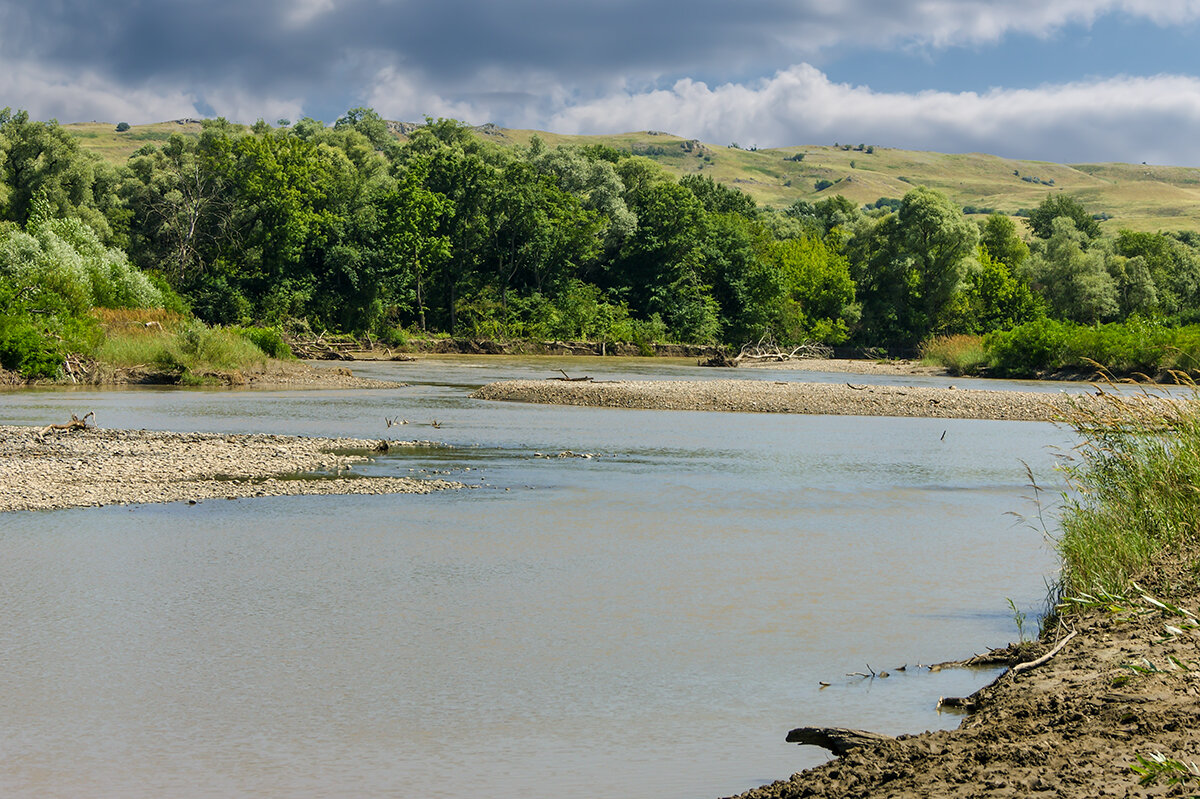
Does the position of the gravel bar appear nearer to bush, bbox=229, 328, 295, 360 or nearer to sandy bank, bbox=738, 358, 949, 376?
bush, bbox=229, 328, 295, 360

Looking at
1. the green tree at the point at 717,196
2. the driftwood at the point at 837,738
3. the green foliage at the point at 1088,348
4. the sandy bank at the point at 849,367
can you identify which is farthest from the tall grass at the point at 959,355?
the driftwood at the point at 837,738

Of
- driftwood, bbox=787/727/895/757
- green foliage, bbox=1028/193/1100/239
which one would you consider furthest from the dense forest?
driftwood, bbox=787/727/895/757

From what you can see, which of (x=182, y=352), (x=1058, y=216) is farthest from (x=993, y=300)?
(x=182, y=352)

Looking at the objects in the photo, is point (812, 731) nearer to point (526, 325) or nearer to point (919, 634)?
point (919, 634)

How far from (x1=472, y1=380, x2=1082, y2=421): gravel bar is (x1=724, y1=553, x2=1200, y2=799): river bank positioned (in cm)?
3174

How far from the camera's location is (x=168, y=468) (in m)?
20.5

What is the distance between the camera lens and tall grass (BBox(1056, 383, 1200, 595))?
10.4 m

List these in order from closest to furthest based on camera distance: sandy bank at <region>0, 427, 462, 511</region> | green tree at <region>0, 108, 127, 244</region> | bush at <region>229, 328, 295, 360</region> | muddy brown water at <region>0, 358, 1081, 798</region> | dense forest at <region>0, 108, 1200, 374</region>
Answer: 1. muddy brown water at <region>0, 358, 1081, 798</region>
2. sandy bank at <region>0, 427, 462, 511</region>
3. bush at <region>229, 328, 295, 360</region>
4. green tree at <region>0, 108, 127, 244</region>
5. dense forest at <region>0, 108, 1200, 374</region>

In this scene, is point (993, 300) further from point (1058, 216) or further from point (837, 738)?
point (837, 738)

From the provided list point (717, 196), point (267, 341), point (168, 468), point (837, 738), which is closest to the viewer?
point (837, 738)

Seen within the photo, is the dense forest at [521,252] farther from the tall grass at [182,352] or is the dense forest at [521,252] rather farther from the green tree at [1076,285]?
the tall grass at [182,352]

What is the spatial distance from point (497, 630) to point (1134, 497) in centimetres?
667

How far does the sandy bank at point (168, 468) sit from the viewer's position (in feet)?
58.3

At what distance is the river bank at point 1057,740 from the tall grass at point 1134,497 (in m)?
2.04
